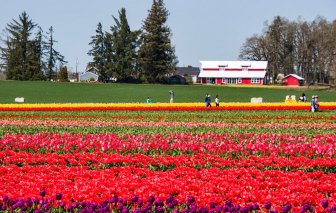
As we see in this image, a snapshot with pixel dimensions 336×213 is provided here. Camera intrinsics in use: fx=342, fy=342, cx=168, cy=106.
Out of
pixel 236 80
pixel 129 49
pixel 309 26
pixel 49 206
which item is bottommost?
pixel 49 206

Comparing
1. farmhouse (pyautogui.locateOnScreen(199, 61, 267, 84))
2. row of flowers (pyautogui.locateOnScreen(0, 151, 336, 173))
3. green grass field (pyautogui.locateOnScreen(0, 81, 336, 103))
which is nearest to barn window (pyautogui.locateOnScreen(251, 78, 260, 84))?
farmhouse (pyautogui.locateOnScreen(199, 61, 267, 84))

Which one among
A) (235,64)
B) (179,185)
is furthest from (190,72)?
(179,185)

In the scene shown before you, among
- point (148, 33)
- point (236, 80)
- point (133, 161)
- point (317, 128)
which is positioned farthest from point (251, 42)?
point (133, 161)

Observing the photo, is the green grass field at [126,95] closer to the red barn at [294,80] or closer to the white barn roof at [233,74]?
the red barn at [294,80]

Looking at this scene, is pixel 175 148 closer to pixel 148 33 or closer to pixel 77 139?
pixel 77 139

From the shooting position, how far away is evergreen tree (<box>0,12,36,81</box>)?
78625 millimetres

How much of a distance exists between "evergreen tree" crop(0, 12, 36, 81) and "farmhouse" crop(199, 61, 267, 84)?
4334cm

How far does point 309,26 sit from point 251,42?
54.2 ft

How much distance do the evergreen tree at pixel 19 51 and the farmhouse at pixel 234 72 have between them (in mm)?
43342

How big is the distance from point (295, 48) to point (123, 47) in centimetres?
4608

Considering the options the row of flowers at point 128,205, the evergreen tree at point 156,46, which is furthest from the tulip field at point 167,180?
the evergreen tree at point 156,46

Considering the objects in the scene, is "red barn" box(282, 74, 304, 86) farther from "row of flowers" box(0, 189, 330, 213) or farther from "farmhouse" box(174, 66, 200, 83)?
"row of flowers" box(0, 189, 330, 213)

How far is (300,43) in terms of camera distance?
85.1 meters

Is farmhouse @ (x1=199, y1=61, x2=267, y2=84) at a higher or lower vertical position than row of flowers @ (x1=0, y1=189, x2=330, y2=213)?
higher
